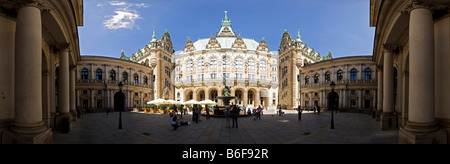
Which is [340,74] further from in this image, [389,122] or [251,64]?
[389,122]

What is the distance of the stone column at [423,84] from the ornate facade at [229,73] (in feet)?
134

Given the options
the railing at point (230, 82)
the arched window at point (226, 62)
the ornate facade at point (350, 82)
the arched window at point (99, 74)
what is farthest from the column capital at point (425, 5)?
the arched window at point (226, 62)

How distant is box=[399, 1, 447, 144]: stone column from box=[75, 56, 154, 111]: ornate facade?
124ft

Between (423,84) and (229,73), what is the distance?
42205 millimetres

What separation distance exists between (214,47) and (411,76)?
45223 millimetres

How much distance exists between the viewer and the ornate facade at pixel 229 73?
48.4 meters

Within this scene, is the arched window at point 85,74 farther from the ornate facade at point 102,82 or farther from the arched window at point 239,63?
the arched window at point 239,63

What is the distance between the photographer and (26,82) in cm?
665

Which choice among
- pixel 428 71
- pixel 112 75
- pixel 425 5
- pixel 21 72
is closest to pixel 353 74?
pixel 425 5

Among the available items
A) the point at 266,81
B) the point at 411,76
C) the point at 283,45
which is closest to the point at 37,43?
the point at 411,76

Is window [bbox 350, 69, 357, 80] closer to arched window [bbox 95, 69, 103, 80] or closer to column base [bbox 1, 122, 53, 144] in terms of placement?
column base [bbox 1, 122, 53, 144]

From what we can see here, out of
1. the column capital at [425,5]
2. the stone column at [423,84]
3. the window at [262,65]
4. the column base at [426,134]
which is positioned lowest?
the column base at [426,134]

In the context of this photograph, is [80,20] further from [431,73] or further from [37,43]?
[431,73]

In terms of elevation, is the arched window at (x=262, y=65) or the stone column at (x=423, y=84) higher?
the arched window at (x=262, y=65)
